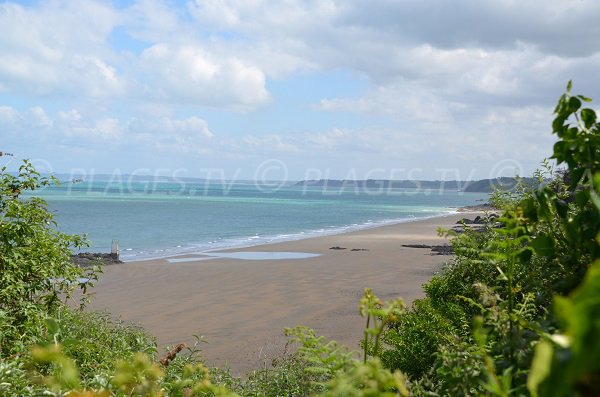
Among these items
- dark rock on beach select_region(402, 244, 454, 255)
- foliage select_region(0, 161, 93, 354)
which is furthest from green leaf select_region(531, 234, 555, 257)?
dark rock on beach select_region(402, 244, 454, 255)

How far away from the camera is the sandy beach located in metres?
15.2

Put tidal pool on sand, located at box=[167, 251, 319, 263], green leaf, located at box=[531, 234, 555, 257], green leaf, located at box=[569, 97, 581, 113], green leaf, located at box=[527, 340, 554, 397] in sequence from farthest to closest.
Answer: tidal pool on sand, located at box=[167, 251, 319, 263] < green leaf, located at box=[569, 97, 581, 113] < green leaf, located at box=[531, 234, 555, 257] < green leaf, located at box=[527, 340, 554, 397]

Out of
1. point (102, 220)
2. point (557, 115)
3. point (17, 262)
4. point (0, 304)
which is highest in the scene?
point (557, 115)

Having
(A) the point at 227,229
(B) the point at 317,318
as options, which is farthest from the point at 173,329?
(A) the point at 227,229

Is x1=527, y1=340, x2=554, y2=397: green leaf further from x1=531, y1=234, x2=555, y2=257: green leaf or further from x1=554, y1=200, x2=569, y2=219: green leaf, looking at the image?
x1=554, y1=200, x2=569, y2=219: green leaf

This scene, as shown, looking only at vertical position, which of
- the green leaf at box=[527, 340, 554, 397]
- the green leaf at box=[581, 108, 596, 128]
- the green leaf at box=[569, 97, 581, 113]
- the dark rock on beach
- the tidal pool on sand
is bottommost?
the tidal pool on sand

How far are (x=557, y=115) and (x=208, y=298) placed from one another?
19.8 metres

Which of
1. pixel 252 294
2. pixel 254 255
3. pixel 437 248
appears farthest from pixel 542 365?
pixel 437 248

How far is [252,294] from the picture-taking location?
70.7ft

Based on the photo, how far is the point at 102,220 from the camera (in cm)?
7169

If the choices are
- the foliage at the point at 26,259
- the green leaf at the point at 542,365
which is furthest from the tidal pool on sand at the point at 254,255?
the green leaf at the point at 542,365

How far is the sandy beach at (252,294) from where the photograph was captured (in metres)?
15.2

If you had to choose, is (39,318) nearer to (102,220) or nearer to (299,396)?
(299,396)

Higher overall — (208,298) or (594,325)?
(594,325)
